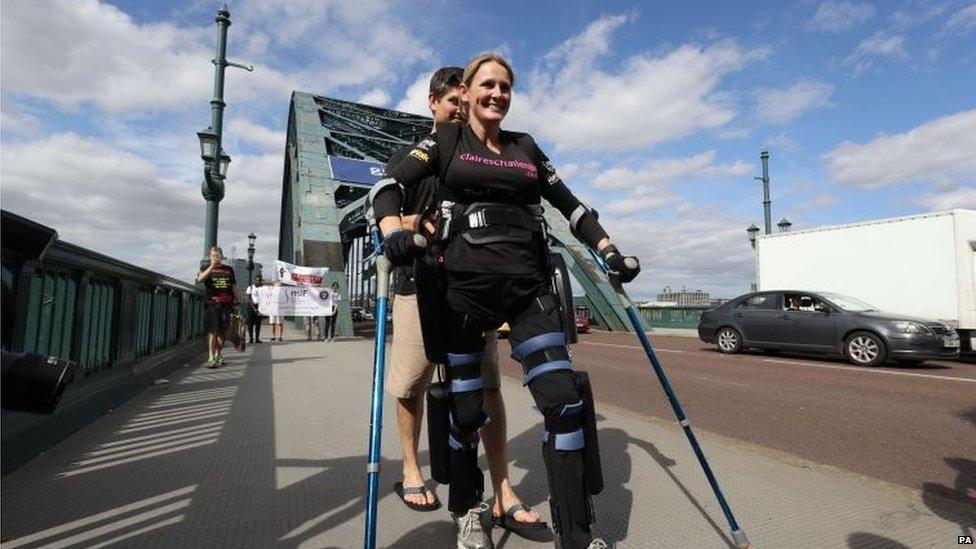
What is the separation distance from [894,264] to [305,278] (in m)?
14.3

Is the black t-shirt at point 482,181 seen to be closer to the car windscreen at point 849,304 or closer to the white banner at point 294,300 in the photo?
the car windscreen at point 849,304

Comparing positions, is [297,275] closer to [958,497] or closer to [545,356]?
[545,356]

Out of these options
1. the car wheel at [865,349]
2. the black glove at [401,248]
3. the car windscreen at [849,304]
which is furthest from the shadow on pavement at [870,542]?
the car windscreen at [849,304]

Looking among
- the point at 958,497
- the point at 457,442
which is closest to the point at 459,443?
the point at 457,442

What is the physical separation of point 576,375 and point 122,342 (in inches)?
192

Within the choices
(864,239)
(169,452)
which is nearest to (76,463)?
(169,452)

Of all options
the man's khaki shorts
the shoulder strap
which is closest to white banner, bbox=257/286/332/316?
the man's khaki shorts

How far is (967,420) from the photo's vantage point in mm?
5105

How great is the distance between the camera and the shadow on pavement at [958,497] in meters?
2.57

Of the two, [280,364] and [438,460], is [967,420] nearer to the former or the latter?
[438,460]

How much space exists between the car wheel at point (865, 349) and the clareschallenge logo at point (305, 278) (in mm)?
12407

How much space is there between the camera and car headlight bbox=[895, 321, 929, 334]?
9.45 meters

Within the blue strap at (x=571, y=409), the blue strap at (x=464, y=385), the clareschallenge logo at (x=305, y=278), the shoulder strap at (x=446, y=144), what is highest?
the clareschallenge logo at (x=305, y=278)

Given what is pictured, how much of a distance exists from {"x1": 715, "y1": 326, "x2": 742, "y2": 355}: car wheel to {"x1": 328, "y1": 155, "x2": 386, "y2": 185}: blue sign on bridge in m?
13.7
